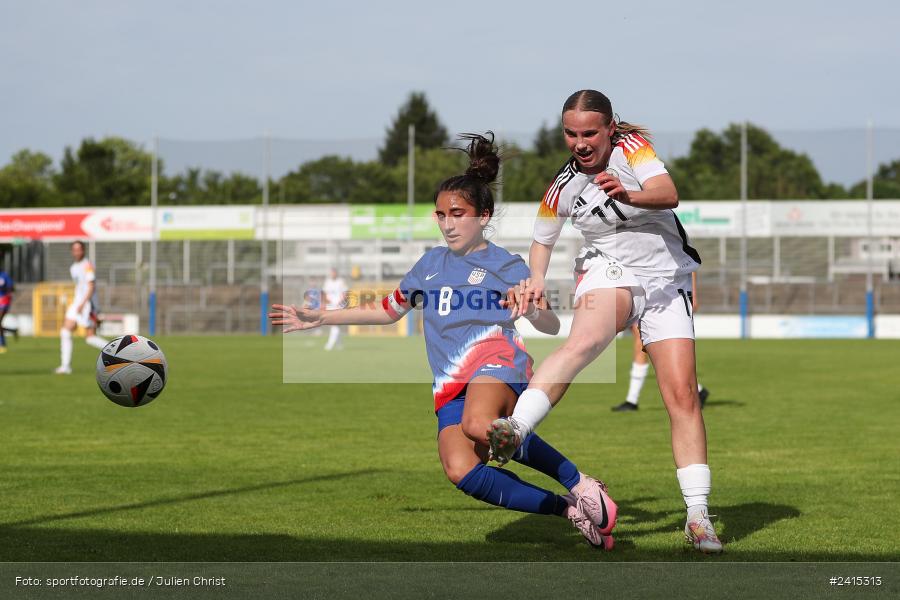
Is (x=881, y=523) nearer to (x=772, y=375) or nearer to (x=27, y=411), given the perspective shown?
(x=27, y=411)

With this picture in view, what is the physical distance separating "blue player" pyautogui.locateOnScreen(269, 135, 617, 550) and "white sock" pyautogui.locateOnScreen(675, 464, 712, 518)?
0.36 meters

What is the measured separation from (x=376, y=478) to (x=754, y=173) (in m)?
39.8

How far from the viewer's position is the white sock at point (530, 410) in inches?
201

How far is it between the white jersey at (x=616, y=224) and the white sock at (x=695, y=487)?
903 millimetres

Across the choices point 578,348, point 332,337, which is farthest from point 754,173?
point 578,348

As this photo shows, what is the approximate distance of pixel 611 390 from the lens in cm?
1823

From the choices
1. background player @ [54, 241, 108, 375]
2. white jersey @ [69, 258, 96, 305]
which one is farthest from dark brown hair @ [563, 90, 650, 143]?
white jersey @ [69, 258, 96, 305]

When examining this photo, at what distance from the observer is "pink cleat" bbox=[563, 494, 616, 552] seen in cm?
548

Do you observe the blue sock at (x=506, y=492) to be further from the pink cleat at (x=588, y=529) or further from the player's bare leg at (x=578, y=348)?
the player's bare leg at (x=578, y=348)

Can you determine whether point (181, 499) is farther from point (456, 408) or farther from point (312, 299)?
point (456, 408)

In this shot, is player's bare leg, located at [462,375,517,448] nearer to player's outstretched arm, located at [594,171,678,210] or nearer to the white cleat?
the white cleat

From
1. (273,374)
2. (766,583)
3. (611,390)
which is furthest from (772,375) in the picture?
(766,583)

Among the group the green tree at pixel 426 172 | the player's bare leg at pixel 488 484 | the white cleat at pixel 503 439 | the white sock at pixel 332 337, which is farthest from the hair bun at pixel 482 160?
the green tree at pixel 426 172

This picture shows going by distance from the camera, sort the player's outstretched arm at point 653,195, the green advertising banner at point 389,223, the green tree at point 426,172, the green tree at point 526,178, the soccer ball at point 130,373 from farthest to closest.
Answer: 1. the green tree at point 426,172
2. the green advertising banner at point 389,223
3. the green tree at point 526,178
4. the soccer ball at point 130,373
5. the player's outstretched arm at point 653,195
